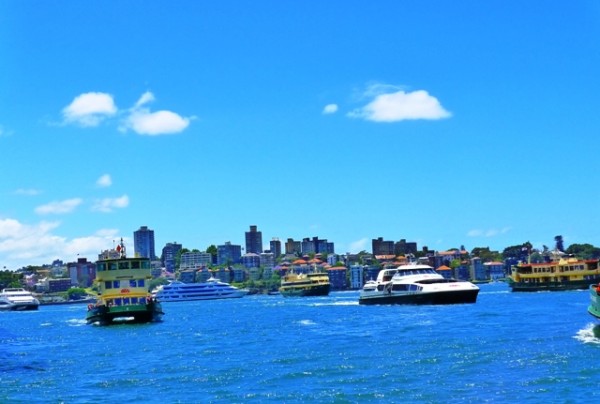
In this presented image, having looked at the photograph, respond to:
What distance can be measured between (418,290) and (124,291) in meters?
33.3

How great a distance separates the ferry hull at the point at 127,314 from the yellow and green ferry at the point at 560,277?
294ft

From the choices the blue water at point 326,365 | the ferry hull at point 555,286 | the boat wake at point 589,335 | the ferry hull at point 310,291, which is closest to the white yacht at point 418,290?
the blue water at point 326,365

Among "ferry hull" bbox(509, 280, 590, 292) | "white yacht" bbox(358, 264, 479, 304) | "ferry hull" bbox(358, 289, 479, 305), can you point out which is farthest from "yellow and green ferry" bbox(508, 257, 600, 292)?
"ferry hull" bbox(358, 289, 479, 305)

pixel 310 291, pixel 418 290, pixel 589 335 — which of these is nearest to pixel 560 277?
pixel 310 291

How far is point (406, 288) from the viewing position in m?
99.4

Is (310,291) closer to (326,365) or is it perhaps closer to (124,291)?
(124,291)

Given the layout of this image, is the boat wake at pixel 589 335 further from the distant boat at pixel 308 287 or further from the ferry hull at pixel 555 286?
the distant boat at pixel 308 287

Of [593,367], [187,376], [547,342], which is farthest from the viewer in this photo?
[547,342]

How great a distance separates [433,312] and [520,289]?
266 feet

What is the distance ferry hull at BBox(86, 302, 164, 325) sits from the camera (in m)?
76.3

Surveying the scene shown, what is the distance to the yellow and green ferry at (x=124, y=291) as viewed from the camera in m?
76.8

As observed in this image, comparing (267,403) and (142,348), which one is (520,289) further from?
(267,403)

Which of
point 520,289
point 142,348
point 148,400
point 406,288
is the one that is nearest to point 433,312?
point 406,288

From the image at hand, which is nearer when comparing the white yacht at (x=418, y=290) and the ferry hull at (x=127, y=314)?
the ferry hull at (x=127, y=314)
